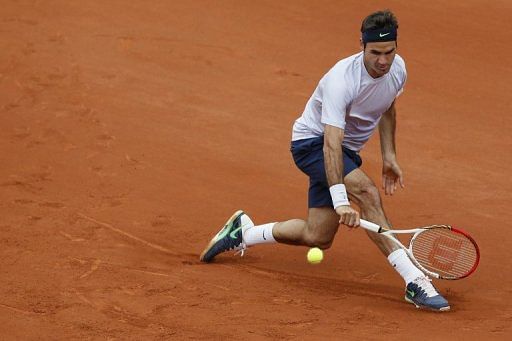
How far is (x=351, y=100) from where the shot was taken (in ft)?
22.8

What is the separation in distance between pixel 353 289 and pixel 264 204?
6.13ft

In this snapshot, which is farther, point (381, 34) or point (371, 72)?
point (371, 72)

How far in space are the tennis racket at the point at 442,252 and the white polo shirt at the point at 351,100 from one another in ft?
2.55

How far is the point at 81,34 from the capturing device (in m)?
12.6

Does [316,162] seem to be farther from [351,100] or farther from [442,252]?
[442,252]

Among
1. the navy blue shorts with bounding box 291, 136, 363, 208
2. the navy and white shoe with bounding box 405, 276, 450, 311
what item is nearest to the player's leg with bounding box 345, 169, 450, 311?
the navy and white shoe with bounding box 405, 276, 450, 311

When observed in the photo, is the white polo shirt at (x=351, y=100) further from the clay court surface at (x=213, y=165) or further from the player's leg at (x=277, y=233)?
the clay court surface at (x=213, y=165)

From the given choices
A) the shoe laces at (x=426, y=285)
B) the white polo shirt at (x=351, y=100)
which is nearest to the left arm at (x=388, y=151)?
the white polo shirt at (x=351, y=100)

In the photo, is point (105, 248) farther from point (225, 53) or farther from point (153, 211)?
point (225, 53)

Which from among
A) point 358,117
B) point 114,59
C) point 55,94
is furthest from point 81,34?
point 358,117

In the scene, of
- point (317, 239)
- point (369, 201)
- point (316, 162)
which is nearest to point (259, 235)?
point (317, 239)

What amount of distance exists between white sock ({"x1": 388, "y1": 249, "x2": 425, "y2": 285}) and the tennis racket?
3 cm

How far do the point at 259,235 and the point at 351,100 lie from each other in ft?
4.16

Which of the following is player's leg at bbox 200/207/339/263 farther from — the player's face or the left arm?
the player's face
